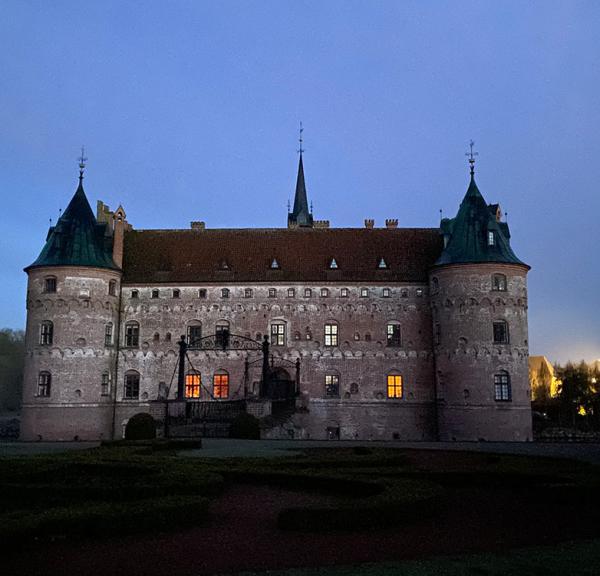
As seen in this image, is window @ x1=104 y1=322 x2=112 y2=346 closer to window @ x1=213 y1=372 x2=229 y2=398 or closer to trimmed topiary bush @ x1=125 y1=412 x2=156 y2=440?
window @ x1=213 y1=372 x2=229 y2=398

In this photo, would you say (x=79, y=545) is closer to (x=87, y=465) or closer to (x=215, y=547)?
(x=215, y=547)

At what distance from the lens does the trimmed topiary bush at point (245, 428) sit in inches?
1192

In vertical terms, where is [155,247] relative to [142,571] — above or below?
above

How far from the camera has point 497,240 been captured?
4284 centimetres

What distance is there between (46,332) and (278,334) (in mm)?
14383

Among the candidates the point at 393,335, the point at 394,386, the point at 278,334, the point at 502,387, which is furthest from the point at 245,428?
the point at 502,387

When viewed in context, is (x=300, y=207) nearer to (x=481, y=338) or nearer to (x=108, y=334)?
(x=108, y=334)

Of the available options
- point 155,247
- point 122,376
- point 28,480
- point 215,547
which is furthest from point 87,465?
point 155,247

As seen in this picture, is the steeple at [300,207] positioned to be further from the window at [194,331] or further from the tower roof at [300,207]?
the window at [194,331]

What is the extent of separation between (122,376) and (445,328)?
68.1ft

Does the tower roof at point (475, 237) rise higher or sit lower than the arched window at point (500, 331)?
higher

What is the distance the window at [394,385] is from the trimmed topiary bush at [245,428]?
48.3 feet

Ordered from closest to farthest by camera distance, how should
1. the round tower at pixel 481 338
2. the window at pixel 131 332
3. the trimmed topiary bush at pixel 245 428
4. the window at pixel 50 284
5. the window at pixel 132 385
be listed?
the trimmed topiary bush at pixel 245 428 < the round tower at pixel 481 338 < the window at pixel 50 284 < the window at pixel 132 385 < the window at pixel 131 332

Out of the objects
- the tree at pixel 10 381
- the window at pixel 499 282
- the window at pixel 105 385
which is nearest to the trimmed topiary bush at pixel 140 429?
the window at pixel 105 385
